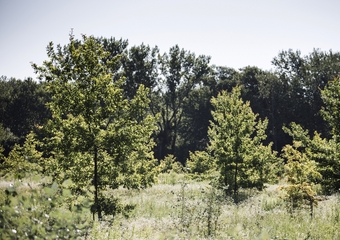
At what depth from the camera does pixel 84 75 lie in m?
9.03

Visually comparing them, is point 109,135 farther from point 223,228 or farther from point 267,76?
point 267,76

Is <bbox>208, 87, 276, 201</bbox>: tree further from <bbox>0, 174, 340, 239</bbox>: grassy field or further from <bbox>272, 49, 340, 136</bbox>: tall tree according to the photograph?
<bbox>272, 49, 340, 136</bbox>: tall tree

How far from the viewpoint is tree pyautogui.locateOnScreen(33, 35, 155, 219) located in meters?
8.85

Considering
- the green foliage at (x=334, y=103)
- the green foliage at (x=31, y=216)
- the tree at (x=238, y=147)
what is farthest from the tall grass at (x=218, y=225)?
the green foliage at (x=334, y=103)

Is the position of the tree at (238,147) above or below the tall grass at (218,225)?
above

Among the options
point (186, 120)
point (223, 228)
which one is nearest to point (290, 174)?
point (223, 228)

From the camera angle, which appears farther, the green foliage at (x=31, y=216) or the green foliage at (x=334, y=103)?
the green foliage at (x=334, y=103)

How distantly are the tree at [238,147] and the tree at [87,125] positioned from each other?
6.84 metres

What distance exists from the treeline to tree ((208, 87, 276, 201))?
26599mm

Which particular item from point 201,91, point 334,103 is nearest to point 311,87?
point 201,91

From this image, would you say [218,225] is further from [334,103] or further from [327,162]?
[334,103]

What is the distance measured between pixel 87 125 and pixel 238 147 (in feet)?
29.0

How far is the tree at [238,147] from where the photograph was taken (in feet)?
48.5

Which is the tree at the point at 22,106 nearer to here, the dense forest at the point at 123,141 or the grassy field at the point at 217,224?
the dense forest at the point at 123,141
